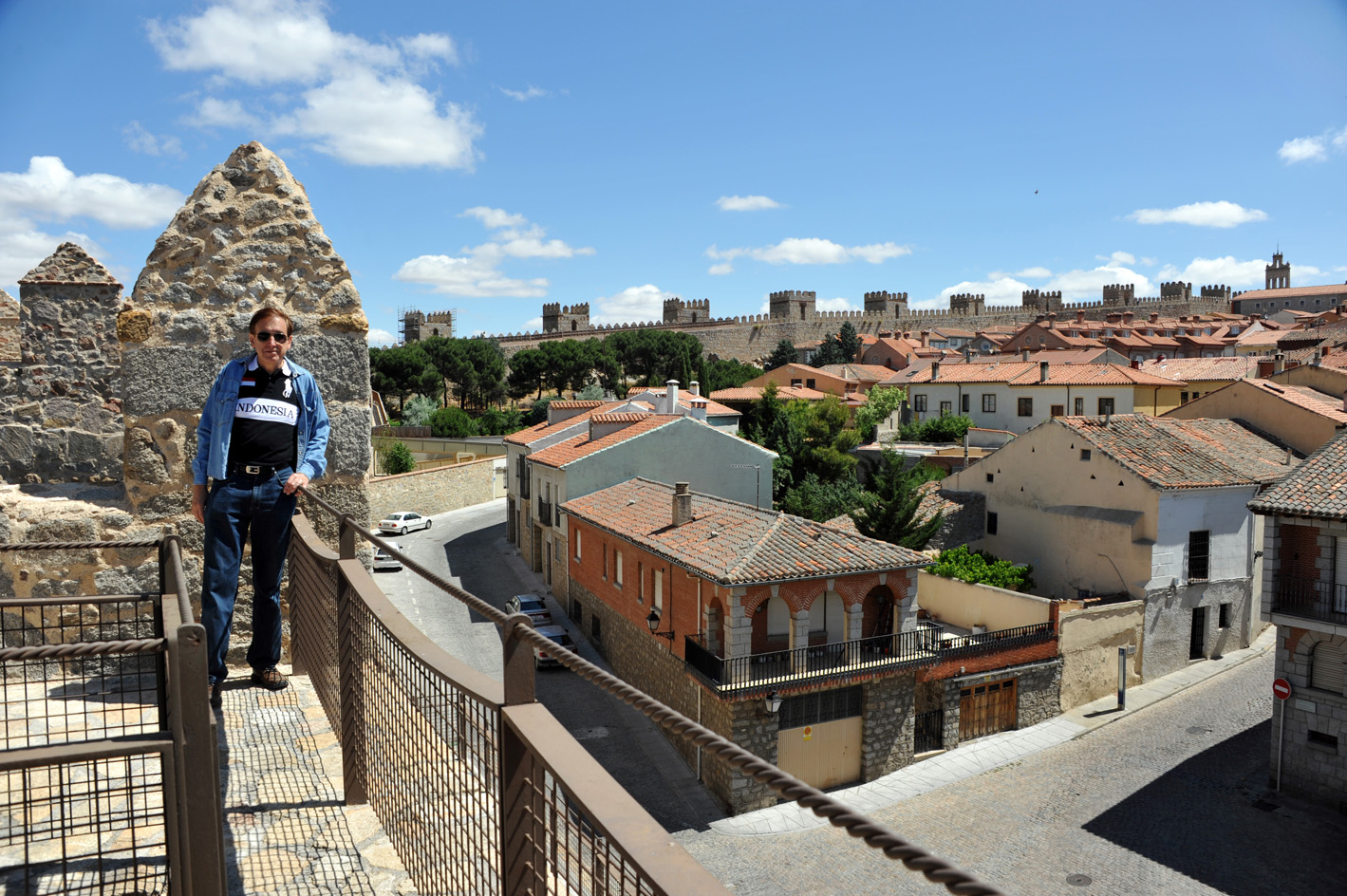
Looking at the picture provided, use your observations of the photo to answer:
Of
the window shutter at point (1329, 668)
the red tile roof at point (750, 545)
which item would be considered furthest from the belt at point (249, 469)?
the window shutter at point (1329, 668)

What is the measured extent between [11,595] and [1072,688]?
21091 mm

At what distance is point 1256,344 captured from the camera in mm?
60094

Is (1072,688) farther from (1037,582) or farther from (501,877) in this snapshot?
(501,877)

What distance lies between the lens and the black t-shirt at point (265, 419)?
4.07 metres

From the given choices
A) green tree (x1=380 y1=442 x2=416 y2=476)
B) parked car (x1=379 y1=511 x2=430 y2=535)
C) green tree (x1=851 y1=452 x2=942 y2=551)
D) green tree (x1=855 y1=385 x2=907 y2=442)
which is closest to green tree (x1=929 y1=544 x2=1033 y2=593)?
green tree (x1=851 y1=452 x2=942 y2=551)

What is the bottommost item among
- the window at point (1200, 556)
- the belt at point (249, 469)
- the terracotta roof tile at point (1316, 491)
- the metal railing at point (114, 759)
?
the window at point (1200, 556)

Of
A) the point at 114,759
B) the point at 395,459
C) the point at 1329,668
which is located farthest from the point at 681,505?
the point at 395,459

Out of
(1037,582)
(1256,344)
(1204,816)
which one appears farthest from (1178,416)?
(1256,344)

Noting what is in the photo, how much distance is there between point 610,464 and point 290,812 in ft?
75.4

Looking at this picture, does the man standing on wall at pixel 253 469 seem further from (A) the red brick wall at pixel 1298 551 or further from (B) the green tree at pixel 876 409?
(B) the green tree at pixel 876 409

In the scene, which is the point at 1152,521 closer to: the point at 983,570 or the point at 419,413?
the point at 983,570

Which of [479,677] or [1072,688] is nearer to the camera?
[479,677]

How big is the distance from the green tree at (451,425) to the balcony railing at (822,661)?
3633 centimetres

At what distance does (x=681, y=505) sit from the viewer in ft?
67.7
